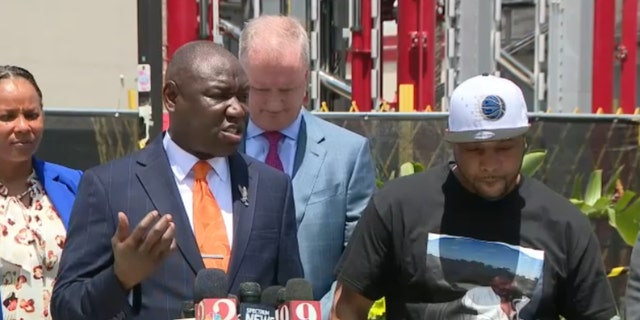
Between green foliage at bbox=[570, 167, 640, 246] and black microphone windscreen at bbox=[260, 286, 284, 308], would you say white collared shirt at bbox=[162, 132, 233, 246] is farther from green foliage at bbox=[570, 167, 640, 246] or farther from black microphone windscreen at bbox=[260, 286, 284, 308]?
green foliage at bbox=[570, 167, 640, 246]

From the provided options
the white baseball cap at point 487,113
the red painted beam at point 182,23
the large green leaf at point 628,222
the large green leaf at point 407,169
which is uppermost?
the red painted beam at point 182,23

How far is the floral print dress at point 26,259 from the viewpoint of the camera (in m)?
4.21

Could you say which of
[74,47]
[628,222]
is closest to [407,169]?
[628,222]

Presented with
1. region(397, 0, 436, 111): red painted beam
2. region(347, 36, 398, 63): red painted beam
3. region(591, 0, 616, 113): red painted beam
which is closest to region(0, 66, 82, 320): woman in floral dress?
region(397, 0, 436, 111): red painted beam

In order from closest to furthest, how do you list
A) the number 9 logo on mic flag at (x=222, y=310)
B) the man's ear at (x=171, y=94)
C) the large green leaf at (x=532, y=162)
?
the number 9 logo on mic flag at (x=222, y=310), the man's ear at (x=171, y=94), the large green leaf at (x=532, y=162)

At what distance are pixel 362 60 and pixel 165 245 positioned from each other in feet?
18.7

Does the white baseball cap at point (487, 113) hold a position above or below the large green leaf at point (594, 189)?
above

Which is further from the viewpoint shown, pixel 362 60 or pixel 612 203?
pixel 362 60

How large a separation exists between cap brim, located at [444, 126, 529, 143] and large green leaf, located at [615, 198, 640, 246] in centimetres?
338

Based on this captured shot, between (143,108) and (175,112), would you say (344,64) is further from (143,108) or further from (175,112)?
(175,112)

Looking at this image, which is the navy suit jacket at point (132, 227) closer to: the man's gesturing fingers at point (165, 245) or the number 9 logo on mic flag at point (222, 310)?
the man's gesturing fingers at point (165, 245)

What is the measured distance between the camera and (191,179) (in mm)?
3406

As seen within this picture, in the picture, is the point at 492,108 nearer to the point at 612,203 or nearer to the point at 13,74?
the point at 13,74

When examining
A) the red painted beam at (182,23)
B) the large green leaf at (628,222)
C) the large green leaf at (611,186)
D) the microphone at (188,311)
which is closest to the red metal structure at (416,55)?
the red painted beam at (182,23)
